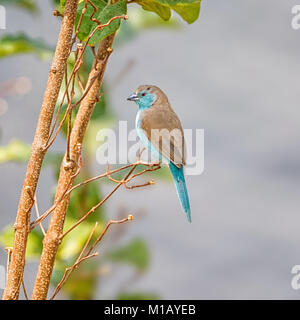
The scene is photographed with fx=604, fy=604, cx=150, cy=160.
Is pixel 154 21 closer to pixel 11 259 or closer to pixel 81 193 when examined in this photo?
pixel 81 193

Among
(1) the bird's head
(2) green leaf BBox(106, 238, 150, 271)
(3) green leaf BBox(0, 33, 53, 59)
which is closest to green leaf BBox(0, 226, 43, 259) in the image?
(2) green leaf BBox(106, 238, 150, 271)

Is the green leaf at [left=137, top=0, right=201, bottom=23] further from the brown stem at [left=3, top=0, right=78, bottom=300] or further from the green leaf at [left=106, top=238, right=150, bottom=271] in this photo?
the green leaf at [left=106, top=238, right=150, bottom=271]

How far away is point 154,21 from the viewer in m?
1.72

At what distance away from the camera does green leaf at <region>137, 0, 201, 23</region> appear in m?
0.80

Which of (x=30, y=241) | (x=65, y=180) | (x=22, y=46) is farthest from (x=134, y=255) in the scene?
(x=65, y=180)

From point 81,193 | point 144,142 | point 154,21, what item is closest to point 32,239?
point 81,193

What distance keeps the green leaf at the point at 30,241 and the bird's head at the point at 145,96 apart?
1.75 feet

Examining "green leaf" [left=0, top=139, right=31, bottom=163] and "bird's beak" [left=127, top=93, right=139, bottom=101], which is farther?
"green leaf" [left=0, top=139, right=31, bottom=163]

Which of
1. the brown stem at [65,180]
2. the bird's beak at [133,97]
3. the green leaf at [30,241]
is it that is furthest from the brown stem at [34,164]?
the green leaf at [30,241]

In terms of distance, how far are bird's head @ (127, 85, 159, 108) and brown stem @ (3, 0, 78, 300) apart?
0.27 meters

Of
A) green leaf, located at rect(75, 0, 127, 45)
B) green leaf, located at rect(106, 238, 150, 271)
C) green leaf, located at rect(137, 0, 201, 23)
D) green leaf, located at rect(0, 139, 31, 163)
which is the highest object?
green leaf, located at rect(0, 139, 31, 163)
